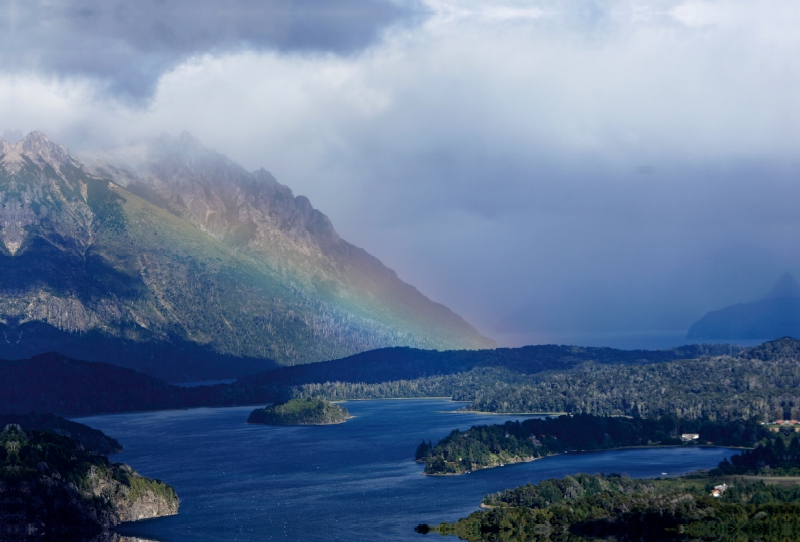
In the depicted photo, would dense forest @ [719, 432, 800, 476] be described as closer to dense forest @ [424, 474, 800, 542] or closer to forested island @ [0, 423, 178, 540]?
dense forest @ [424, 474, 800, 542]

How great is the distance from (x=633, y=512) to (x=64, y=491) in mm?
75876

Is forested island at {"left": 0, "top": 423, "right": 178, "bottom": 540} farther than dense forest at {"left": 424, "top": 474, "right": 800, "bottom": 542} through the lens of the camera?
Yes

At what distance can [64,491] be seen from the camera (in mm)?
144875

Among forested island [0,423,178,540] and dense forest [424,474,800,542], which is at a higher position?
forested island [0,423,178,540]

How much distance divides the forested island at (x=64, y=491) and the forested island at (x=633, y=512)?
4454 cm

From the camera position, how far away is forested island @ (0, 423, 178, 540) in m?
137

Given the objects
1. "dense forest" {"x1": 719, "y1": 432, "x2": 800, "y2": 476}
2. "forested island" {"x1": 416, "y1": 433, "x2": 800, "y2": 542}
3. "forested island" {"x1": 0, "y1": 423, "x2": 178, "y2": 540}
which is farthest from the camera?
"dense forest" {"x1": 719, "y1": 432, "x2": 800, "y2": 476}

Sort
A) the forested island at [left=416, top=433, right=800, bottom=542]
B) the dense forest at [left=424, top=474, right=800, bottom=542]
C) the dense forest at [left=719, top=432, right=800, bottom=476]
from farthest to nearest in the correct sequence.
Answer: the dense forest at [left=719, top=432, right=800, bottom=476], the forested island at [left=416, top=433, right=800, bottom=542], the dense forest at [left=424, top=474, right=800, bottom=542]

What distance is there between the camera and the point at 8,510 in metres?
136

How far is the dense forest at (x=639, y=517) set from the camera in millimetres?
120625

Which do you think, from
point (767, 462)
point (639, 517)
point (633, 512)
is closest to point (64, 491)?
point (633, 512)

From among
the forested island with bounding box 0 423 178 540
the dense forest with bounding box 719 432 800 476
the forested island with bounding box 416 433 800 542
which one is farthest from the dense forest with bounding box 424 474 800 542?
the forested island with bounding box 0 423 178 540

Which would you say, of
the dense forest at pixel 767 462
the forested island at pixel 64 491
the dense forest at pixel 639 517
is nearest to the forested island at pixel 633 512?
the dense forest at pixel 639 517

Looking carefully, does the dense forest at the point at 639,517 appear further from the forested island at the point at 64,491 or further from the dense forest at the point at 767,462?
the forested island at the point at 64,491
